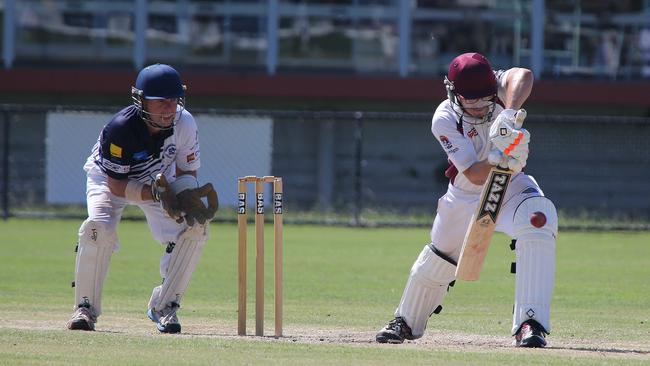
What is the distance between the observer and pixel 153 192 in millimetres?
8328

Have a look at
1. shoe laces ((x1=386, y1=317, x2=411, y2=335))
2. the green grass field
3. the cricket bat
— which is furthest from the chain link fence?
the cricket bat

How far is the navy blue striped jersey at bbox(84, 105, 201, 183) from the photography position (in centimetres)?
843

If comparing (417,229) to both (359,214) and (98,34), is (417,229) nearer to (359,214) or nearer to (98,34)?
(359,214)

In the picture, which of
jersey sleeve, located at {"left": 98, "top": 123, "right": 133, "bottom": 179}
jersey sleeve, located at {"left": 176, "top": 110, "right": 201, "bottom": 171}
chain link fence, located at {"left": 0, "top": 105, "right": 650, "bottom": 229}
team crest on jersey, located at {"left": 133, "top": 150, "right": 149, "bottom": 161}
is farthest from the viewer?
chain link fence, located at {"left": 0, "top": 105, "right": 650, "bottom": 229}

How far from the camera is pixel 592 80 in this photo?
2362cm

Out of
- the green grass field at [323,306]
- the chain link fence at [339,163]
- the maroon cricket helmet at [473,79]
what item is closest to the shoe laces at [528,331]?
the green grass field at [323,306]

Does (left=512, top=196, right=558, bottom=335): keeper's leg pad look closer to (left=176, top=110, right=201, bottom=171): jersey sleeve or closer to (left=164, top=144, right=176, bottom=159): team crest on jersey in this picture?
(left=176, top=110, right=201, bottom=171): jersey sleeve

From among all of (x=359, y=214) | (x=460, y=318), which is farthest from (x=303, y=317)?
(x=359, y=214)

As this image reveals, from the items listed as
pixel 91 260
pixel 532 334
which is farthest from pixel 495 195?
pixel 91 260

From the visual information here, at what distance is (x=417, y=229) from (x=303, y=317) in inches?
404

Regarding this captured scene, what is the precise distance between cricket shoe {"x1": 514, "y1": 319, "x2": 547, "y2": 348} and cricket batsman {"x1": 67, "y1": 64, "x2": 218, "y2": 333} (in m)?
2.36

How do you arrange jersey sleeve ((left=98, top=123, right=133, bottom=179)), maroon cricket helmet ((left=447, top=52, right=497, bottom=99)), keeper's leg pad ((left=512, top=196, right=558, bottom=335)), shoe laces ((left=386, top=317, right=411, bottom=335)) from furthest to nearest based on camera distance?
jersey sleeve ((left=98, top=123, right=133, bottom=179))
shoe laces ((left=386, top=317, right=411, bottom=335))
maroon cricket helmet ((left=447, top=52, right=497, bottom=99))
keeper's leg pad ((left=512, top=196, right=558, bottom=335))

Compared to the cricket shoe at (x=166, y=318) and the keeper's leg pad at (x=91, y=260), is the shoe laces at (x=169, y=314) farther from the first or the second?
the keeper's leg pad at (x=91, y=260)

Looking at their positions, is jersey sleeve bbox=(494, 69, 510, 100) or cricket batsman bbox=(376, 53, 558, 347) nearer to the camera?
cricket batsman bbox=(376, 53, 558, 347)
